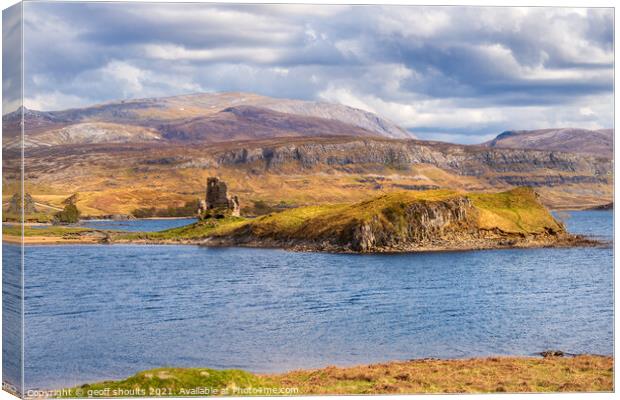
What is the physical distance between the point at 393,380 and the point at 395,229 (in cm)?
8682

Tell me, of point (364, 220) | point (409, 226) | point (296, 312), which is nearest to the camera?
point (296, 312)

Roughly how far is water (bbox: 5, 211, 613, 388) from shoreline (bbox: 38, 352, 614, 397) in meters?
3.83

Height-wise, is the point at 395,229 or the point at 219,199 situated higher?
the point at 219,199

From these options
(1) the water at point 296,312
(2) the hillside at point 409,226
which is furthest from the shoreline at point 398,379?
(2) the hillside at point 409,226

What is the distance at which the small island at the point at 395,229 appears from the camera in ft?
403

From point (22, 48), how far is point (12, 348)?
1183cm

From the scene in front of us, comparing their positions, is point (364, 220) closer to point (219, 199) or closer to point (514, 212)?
point (514, 212)

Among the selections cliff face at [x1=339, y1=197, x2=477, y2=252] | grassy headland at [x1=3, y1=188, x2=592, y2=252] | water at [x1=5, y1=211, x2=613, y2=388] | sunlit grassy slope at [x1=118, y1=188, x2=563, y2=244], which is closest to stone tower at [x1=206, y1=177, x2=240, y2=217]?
sunlit grassy slope at [x1=118, y1=188, x2=563, y2=244]

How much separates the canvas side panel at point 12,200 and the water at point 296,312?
248cm

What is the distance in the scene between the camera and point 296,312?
61.6 meters

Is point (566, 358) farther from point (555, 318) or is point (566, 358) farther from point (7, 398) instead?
point (7, 398)

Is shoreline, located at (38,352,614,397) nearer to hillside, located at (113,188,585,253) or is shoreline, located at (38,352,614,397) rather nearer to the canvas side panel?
the canvas side panel

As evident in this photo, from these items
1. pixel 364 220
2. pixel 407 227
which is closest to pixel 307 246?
pixel 364 220

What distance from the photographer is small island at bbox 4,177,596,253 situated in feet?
403
